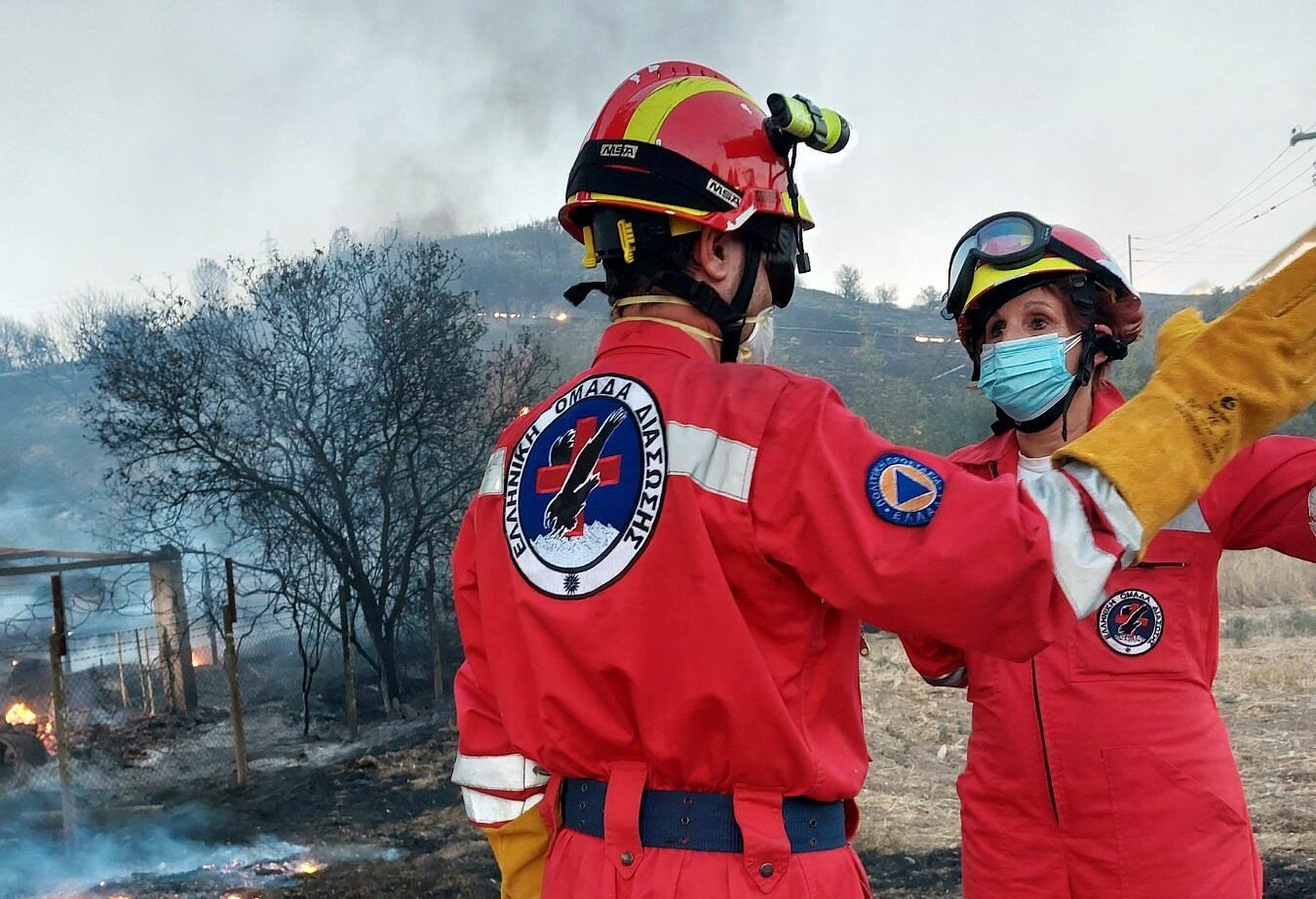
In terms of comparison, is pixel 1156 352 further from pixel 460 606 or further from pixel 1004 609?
pixel 460 606

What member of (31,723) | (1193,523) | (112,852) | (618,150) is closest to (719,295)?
(618,150)

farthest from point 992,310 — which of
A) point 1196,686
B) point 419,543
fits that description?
point 419,543

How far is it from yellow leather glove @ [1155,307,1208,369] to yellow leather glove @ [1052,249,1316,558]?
0.26 feet

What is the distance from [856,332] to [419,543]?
116 ft

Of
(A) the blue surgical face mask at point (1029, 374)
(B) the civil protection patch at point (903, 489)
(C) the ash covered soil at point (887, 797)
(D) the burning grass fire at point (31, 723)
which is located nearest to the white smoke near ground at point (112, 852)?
(C) the ash covered soil at point (887, 797)

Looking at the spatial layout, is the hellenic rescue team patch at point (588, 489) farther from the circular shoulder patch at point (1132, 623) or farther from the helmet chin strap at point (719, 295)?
the circular shoulder patch at point (1132, 623)

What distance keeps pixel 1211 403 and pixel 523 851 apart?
163 centimetres

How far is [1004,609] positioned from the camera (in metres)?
1.47

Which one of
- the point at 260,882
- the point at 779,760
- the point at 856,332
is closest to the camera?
the point at 779,760

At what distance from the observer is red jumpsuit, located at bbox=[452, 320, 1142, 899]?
4.86 feet

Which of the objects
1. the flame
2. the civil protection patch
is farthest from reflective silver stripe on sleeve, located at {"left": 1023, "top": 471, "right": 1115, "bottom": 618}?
the flame

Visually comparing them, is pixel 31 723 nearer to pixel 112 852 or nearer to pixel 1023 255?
pixel 112 852

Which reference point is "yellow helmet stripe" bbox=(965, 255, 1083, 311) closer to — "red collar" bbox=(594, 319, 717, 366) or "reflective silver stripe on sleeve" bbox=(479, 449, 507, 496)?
"red collar" bbox=(594, 319, 717, 366)

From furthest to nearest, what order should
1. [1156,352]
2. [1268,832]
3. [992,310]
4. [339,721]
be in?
[339,721] < [1268,832] < [992,310] < [1156,352]
